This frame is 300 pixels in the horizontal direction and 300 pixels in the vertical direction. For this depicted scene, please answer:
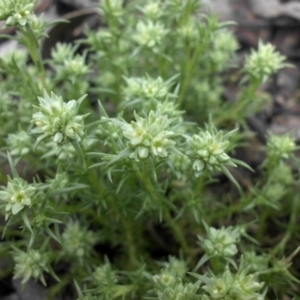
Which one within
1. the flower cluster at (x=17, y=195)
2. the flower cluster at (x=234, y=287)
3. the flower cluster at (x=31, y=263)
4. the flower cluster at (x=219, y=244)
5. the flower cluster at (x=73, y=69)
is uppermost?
the flower cluster at (x=73, y=69)

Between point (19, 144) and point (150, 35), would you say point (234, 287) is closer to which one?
point (19, 144)

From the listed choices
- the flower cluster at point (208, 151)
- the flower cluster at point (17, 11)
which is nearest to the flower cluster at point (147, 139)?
the flower cluster at point (208, 151)

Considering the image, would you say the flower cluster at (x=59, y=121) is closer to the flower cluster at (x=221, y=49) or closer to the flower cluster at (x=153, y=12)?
the flower cluster at (x=153, y=12)

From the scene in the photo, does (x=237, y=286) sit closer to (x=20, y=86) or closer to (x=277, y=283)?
(x=277, y=283)

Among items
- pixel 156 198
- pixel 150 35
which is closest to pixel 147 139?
pixel 156 198

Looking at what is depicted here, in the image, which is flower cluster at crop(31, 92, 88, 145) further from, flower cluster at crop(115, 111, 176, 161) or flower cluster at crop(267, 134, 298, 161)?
flower cluster at crop(267, 134, 298, 161)

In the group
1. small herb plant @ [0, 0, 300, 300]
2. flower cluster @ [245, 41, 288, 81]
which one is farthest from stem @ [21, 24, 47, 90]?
flower cluster @ [245, 41, 288, 81]

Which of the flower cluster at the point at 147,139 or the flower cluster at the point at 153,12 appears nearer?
the flower cluster at the point at 147,139
